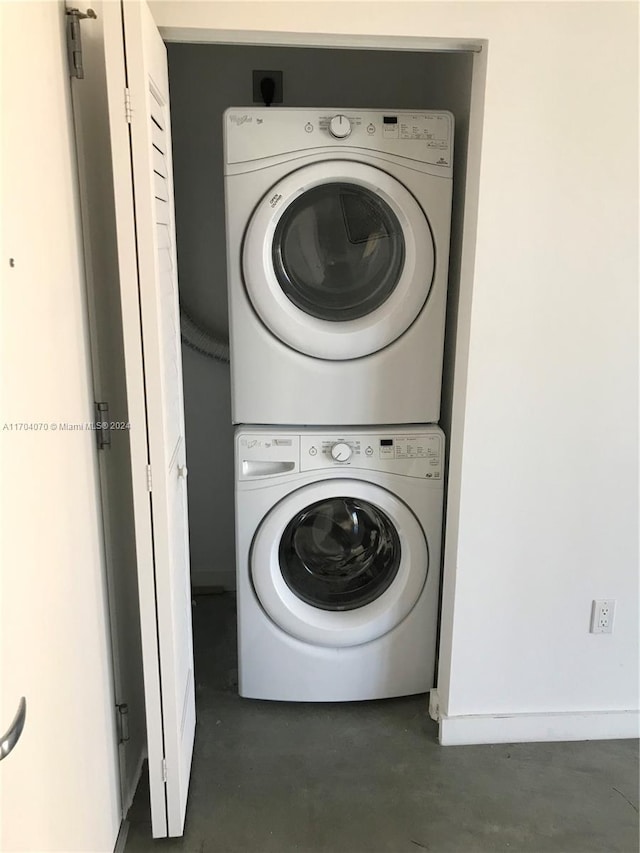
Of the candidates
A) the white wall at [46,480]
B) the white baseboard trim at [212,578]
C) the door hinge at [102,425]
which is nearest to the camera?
the white wall at [46,480]

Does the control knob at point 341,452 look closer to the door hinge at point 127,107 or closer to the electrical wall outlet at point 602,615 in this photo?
the electrical wall outlet at point 602,615

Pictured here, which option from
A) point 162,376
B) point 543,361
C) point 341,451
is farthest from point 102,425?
point 543,361

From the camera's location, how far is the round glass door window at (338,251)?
187 cm

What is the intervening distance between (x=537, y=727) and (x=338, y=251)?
1.50 meters

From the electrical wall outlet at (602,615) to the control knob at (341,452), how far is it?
2.69 feet

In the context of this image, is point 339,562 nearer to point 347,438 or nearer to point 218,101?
point 347,438

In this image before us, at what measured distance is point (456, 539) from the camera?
6.13 ft

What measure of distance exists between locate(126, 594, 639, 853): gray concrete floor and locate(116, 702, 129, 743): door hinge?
0.81 feet

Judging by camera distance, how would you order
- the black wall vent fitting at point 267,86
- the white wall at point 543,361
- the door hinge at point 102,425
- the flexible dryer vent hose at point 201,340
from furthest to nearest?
1. the flexible dryer vent hose at point 201,340
2. the black wall vent fitting at point 267,86
3. the white wall at point 543,361
4. the door hinge at point 102,425

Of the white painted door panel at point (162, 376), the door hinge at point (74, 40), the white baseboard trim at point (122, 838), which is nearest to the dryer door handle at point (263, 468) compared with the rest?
the white painted door panel at point (162, 376)

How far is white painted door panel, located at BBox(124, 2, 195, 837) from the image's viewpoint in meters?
1.25

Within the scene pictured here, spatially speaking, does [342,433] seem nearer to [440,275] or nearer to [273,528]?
[273,528]

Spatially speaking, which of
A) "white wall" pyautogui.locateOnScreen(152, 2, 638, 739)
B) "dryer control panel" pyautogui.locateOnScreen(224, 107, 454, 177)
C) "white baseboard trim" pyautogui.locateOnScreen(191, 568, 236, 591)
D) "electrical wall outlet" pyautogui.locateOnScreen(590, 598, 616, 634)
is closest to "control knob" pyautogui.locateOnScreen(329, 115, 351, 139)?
"dryer control panel" pyautogui.locateOnScreen(224, 107, 454, 177)

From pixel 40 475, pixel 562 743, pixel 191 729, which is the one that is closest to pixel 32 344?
pixel 40 475
